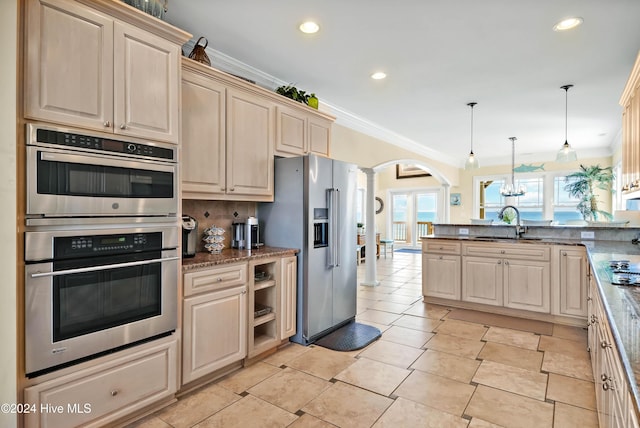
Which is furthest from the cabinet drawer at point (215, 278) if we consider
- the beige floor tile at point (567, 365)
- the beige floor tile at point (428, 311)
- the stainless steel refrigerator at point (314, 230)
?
the beige floor tile at point (567, 365)

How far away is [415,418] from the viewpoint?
2100mm

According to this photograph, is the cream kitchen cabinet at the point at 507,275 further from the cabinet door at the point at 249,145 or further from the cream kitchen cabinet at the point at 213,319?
the cream kitchen cabinet at the point at 213,319

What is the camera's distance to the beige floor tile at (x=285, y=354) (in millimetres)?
2895

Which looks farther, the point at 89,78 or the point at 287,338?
the point at 287,338

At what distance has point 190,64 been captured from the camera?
8.14 feet

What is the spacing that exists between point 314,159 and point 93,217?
1.88 metres

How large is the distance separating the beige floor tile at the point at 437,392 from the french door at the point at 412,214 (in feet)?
28.6

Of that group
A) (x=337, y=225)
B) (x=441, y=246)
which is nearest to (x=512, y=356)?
(x=441, y=246)

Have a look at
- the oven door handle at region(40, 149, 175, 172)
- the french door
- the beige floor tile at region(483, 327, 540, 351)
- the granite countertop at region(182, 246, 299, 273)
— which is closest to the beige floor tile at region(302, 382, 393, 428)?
the granite countertop at region(182, 246, 299, 273)

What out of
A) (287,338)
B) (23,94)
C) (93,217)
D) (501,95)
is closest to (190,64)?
(23,94)

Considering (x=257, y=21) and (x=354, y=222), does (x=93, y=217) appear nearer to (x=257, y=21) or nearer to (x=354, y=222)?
(x=257, y=21)

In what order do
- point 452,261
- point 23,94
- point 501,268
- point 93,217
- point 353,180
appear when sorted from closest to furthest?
point 23,94, point 93,217, point 353,180, point 501,268, point 452,261

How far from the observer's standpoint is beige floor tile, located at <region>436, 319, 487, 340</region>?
3.49m

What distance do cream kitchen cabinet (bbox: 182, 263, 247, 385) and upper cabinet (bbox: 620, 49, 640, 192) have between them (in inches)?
127
